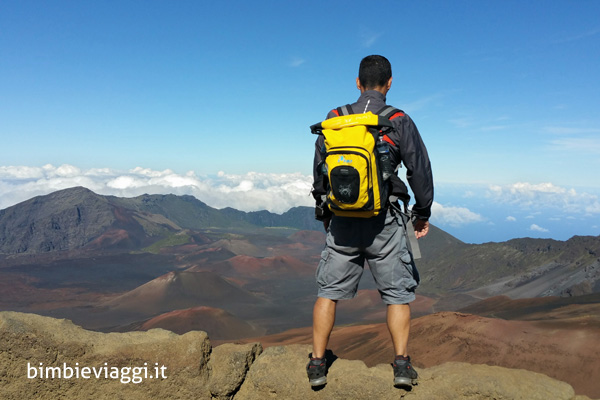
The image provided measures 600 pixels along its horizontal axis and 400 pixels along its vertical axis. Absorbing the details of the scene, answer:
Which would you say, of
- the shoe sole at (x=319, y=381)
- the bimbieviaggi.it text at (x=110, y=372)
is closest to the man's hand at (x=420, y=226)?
the shoe sole at (x=319, y=381)

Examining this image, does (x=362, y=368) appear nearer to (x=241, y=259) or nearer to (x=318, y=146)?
(x=318, y=146)

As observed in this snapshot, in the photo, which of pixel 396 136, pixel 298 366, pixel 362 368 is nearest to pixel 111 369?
pixel 298 366

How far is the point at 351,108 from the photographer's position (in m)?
3.73

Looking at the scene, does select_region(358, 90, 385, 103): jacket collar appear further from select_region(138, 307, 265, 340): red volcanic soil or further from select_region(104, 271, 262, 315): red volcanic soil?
select_region(104, 271, 262, 315): red volcanic soil

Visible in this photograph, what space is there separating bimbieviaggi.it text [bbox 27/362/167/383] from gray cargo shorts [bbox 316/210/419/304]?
214 cm

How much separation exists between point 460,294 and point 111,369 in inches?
2337

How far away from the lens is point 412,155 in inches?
138

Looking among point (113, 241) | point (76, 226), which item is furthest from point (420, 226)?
point (76, 226)

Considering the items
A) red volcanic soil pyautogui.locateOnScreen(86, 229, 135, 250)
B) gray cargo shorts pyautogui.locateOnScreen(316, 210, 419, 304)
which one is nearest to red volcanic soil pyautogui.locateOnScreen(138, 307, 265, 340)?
gray cargo shorts pyautogui.locateOnScreen(316, 210, 419, 304)

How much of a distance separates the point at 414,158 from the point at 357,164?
0.58 metres

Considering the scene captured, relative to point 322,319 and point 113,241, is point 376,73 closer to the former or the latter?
point 322,319

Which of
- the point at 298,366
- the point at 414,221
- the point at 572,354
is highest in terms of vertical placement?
the point at 414,221

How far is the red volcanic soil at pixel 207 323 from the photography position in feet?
149

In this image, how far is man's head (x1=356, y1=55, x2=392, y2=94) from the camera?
3.84 metres
